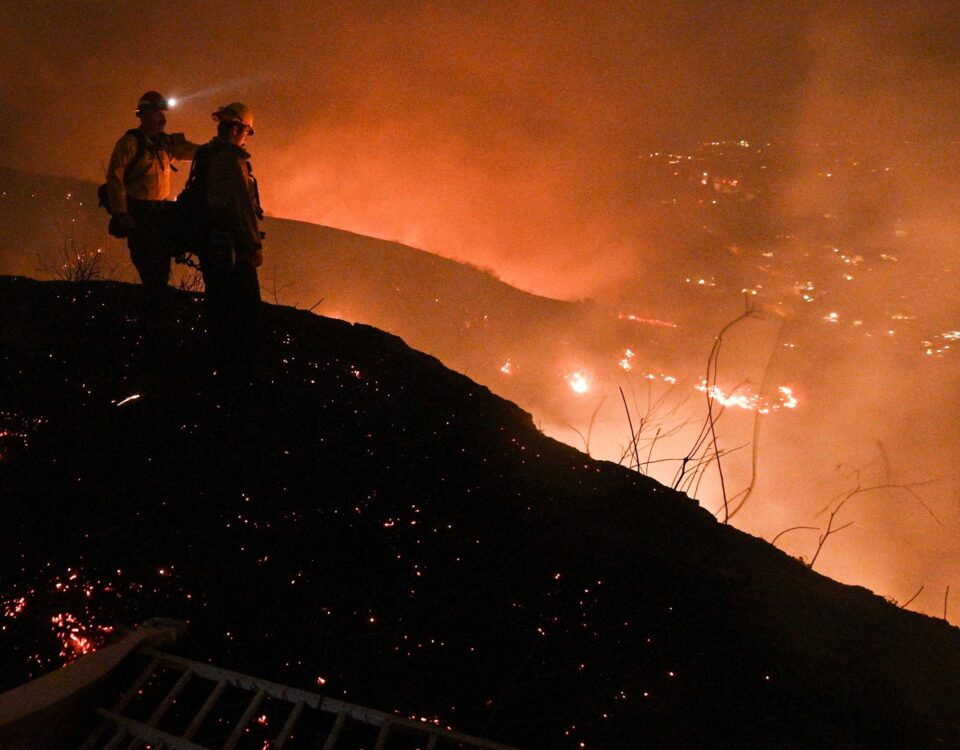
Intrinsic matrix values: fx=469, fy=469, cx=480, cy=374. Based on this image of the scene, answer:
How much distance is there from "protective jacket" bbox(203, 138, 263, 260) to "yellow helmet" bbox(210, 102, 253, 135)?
15cm

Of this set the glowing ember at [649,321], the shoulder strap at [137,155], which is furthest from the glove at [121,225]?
the glowing ember at [649,321]

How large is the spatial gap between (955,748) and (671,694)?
974 mm

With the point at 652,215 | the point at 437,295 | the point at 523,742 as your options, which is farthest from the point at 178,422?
the point at 652,215

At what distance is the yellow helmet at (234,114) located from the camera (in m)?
3.08

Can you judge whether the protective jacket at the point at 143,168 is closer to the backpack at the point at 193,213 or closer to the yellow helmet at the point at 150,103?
the yellow helmet at the point at 150,103

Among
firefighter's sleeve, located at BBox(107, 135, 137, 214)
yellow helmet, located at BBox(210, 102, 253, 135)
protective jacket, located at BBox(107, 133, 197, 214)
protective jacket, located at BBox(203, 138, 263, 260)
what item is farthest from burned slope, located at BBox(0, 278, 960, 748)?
yellow helmet, located at BBox(210, 102, 253, 135)

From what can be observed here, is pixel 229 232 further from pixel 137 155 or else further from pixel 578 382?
pixel 578 382

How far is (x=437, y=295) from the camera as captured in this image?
48.3 feet

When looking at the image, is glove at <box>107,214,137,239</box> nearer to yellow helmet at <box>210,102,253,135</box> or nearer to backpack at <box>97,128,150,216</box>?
backpack at <box>97,128,150,216</box>

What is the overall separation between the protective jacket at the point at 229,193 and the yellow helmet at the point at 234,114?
15cm

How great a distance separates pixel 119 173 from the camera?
3.42 meters

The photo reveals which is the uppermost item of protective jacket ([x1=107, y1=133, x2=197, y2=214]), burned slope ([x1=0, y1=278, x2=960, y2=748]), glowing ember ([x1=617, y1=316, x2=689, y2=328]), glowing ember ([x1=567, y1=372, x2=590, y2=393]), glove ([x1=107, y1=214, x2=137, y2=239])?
glowing ember ([x1=617, y1=316, x2=689, y2=328])

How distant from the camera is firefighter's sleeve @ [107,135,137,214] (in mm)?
3363

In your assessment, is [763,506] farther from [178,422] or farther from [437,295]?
[178,422]
